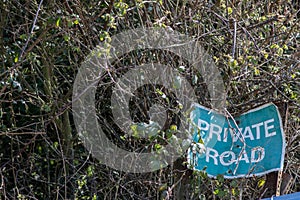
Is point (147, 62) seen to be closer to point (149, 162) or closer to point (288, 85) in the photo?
point (149, 162)

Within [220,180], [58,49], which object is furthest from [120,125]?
[220,180]

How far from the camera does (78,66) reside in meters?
4.30

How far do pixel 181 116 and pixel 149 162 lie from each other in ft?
1.22

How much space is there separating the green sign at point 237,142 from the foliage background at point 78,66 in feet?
0.54

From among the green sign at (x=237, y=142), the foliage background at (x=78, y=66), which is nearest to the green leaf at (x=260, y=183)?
the foliage background at (x=78, y=66)

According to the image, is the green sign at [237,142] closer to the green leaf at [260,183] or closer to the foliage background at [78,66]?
the foliage background at [78,66]

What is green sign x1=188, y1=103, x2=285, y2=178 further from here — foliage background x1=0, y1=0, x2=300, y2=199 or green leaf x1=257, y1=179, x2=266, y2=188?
green leaf x1=257, y1=179, x2=266, y2=188

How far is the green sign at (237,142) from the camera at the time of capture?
11.2 feet

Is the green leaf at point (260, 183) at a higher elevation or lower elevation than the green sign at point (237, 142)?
lower

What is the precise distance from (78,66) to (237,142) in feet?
4.41

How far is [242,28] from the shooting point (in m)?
3.85

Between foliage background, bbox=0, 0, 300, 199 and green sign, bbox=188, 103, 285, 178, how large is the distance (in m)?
0.16

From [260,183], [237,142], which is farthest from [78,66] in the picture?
[260,183]

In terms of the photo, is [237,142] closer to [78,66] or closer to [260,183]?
[260,183]
